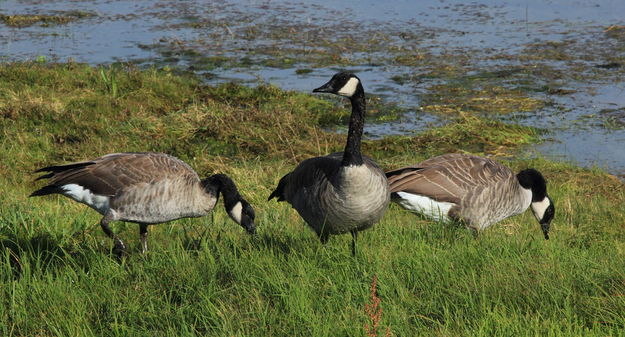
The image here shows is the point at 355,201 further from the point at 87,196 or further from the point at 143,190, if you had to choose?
the point at 87,196

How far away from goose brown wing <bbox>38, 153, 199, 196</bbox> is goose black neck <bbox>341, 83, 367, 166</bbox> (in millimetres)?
1801

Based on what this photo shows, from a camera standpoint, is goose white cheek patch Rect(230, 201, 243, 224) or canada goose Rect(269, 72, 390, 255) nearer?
canada goose Rect(269, 72, 390, 255)

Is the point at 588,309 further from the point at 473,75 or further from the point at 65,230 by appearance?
the point at 473,75

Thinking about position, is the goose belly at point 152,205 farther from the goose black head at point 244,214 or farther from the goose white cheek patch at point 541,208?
the goose white cheek patch at point 541,208

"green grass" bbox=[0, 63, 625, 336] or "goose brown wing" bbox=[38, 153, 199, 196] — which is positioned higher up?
Answer: "goose brown wing" bbox=[38, 153, 199, 196]

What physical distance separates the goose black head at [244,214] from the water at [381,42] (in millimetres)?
6519

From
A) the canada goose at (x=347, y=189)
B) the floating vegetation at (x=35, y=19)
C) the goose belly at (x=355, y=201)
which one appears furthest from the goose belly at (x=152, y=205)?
the floating vegetation at (x=35, y=19)

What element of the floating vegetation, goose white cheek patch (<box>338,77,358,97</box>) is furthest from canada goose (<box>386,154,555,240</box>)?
the floating vegetation

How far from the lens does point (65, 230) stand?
24.4ft

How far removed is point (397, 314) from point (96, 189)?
3.65m

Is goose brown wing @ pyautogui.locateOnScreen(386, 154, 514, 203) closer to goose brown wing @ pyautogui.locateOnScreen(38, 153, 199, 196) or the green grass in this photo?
the green grass

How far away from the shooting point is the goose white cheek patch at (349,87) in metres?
7.01

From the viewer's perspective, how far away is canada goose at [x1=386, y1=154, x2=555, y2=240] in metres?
8.61

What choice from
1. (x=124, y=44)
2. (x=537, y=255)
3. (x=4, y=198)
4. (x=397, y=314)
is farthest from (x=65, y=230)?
(x=124, y=44)
